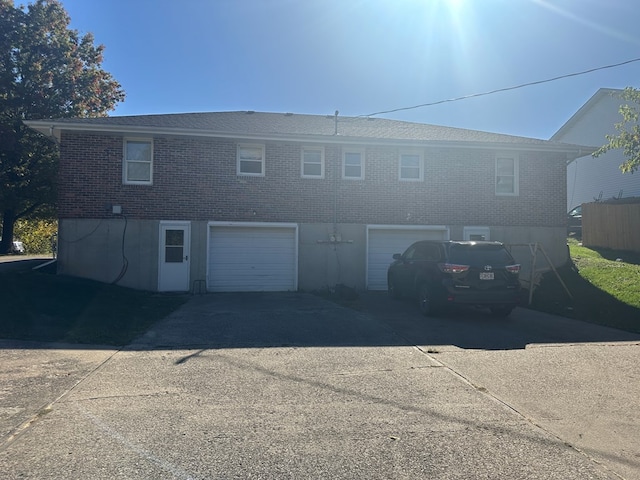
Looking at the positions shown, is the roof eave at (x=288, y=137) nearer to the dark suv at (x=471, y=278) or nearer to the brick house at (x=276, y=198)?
the brick house at (x=276, y=198)

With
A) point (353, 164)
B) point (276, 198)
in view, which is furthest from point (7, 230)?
point (353, 164)

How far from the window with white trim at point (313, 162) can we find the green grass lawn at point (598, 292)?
23.9 ft

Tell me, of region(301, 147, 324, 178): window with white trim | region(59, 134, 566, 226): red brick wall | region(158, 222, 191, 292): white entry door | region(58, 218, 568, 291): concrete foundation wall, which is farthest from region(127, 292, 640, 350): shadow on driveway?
region(301, 147, 324, 178): window with white trim

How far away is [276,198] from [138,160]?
426cm

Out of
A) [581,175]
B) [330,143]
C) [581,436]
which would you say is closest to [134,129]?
[330,143]

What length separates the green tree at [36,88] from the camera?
25672mm

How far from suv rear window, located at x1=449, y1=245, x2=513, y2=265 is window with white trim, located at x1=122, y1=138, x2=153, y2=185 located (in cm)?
940

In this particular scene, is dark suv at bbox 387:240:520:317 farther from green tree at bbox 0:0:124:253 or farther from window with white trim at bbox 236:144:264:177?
green tree at bbox 0:0:124:253

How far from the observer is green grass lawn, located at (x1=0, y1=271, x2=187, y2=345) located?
850cm

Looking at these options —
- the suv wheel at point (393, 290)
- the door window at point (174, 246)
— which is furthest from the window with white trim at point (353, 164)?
the door window at point (174, 246)

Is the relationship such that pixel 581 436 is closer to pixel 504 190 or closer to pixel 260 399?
pixel 260 399

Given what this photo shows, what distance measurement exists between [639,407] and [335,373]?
3.25 m

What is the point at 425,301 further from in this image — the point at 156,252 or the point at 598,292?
the point at 156,252

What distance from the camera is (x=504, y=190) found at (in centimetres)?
1675
